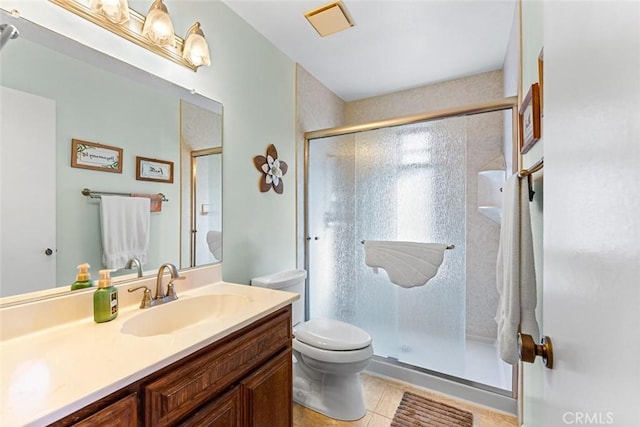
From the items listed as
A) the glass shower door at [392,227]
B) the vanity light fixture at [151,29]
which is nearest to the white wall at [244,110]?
the vanity light fixture at [151,29]

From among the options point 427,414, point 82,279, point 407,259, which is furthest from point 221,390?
point 407,259

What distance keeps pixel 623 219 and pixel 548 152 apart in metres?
0.38

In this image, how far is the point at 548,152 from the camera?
61 centimetres

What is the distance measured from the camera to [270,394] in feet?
3.58

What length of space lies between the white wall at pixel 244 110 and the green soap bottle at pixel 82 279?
0.66 metres

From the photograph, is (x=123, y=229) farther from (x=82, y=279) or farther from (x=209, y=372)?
Answer: (x=209, y=372)

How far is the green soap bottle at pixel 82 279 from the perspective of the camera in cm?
99

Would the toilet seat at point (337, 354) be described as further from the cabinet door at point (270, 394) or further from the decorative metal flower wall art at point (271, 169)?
the decorative metal flower wall art at point (271, 169)

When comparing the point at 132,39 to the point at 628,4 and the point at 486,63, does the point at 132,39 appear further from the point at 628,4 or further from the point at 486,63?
the point at 486,63

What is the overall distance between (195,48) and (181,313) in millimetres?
1239

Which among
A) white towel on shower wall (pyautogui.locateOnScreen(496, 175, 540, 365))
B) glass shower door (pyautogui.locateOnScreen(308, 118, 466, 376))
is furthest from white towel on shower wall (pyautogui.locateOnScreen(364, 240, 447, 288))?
white towel on shower wall (pyautogui.locateOnScreen(496, 175, 540, 365))

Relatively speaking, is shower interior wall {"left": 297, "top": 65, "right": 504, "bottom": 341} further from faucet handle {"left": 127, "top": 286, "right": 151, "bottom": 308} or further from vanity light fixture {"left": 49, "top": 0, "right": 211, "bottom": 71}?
faucet handle {"left": 127, "top": 286, "right": 151, "bottom": 308}

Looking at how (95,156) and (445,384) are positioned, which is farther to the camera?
(445,384)

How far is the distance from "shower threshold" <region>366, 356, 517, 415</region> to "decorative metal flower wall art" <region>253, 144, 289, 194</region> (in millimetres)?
1459
